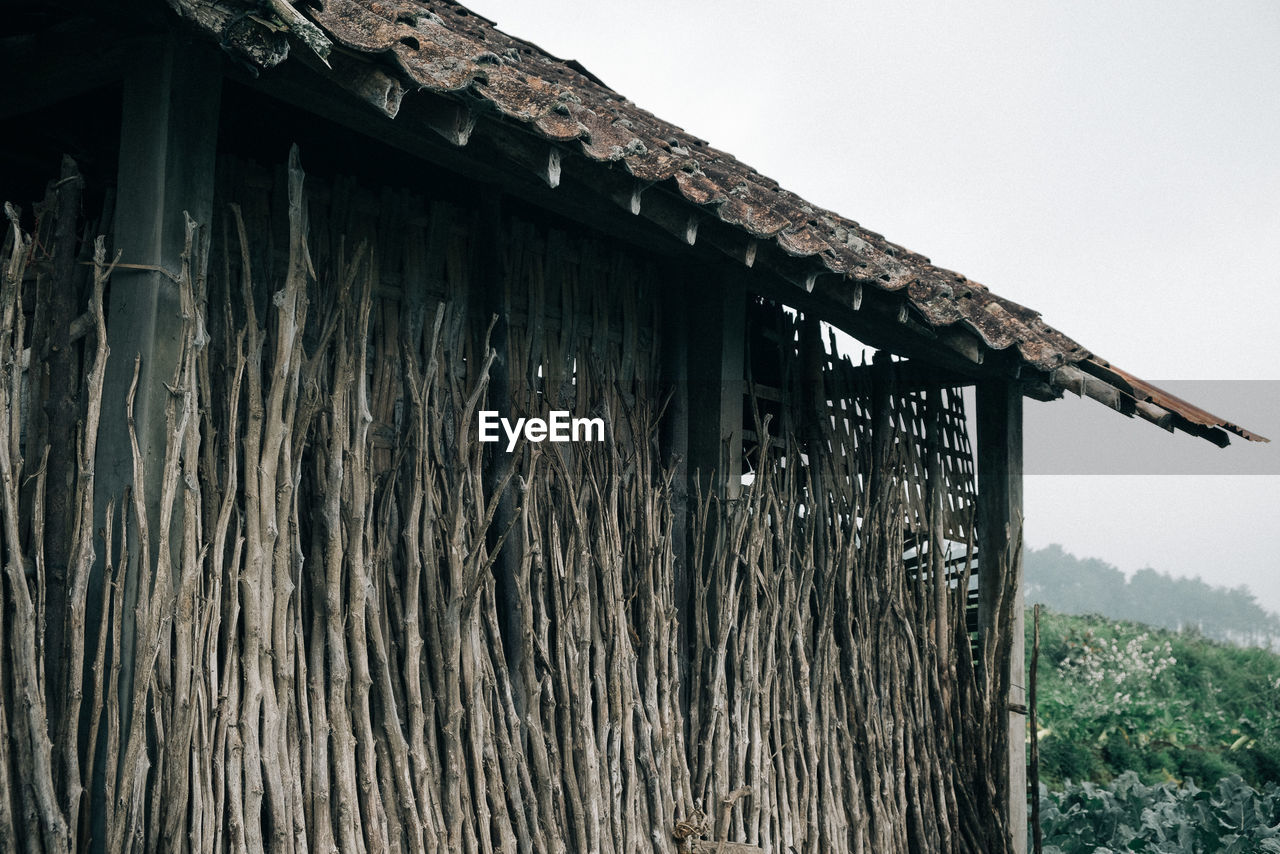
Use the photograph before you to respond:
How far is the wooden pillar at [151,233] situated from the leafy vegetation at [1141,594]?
7746 cm

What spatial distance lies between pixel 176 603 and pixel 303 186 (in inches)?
48.7

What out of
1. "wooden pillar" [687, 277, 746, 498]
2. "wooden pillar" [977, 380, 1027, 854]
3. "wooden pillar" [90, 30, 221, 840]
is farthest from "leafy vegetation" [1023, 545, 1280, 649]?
"wooden pillar" [90, 30, 221, 840]

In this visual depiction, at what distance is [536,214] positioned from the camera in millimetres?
4453

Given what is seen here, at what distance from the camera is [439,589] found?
140 inches

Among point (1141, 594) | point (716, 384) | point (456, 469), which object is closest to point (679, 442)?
point (716, 384)

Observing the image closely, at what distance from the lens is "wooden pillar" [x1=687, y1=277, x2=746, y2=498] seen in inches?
183

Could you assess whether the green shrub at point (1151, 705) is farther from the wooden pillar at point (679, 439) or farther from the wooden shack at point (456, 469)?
the wooden pillar at point (679, 439)

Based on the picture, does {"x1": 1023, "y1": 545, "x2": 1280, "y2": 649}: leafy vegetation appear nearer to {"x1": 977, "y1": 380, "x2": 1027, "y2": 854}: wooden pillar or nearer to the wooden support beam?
{"x1": 977, "y1": 380, "x2": 1027, "y2": 854}: wooden pillar

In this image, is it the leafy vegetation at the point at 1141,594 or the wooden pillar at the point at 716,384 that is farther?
the leafy vegetation at the point at 1141,594

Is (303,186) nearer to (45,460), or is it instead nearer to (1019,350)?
(45,460)

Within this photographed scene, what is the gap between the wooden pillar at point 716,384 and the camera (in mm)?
4641

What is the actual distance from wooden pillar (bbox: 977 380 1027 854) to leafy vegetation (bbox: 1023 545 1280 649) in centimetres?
7371

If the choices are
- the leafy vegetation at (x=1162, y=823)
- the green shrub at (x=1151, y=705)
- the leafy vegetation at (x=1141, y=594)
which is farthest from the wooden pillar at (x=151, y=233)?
the leafy vegetation at (x=1141, y=594)

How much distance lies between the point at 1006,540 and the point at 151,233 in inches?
166
